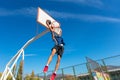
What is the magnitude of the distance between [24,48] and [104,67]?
17.3ft

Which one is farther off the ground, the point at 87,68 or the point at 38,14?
the point at 38,14

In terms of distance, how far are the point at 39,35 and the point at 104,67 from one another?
15.4 ft

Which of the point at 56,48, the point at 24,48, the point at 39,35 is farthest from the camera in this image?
the point at 24,48

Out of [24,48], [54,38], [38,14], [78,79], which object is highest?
[38,14]

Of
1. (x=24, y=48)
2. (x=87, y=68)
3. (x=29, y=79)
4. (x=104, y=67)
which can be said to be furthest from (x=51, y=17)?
(x=29, y=79)

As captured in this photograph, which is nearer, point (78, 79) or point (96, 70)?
point (96, 70)

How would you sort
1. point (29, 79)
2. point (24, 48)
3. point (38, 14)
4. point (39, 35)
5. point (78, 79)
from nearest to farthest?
point (38, 14)
point (39, 35)
point (24, 48)
point (78, 79)
point (29, 79)

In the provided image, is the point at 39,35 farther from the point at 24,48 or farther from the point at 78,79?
the point at 78,79

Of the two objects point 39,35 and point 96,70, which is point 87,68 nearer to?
point 96,70

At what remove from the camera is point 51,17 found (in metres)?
8.84

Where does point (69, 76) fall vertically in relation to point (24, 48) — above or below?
below

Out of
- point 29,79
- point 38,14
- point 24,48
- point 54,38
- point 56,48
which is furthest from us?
point 29,79

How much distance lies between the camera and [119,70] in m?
9.61

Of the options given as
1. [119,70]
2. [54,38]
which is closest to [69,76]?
[119,70]
